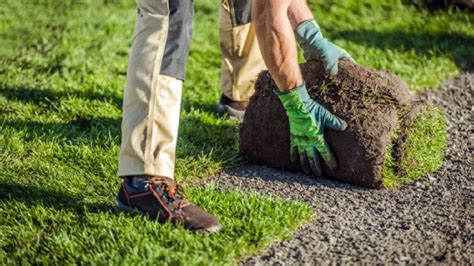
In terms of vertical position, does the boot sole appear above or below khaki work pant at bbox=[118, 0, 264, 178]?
below

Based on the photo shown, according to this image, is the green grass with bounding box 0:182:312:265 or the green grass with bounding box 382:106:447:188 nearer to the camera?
the green grass with bounding box 0:182:312:265

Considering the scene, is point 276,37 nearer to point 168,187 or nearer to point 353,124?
point 353,124

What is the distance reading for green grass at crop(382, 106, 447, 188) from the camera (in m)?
4.58

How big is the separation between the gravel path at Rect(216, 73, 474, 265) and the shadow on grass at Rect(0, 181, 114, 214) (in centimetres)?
77

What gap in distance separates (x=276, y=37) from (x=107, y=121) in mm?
1670

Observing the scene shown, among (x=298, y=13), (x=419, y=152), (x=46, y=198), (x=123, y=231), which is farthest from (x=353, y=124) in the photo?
(x=46, y=198)

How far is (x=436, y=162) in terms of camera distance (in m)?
4.87

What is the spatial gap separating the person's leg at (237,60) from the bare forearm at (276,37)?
52.1 inches

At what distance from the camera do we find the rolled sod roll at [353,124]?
14.6 ft

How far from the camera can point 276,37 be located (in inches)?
170

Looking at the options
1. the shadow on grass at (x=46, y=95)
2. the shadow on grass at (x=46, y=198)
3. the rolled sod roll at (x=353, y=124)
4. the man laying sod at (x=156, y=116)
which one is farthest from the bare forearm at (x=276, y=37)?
the shadow on grass at (x=46, y=95)

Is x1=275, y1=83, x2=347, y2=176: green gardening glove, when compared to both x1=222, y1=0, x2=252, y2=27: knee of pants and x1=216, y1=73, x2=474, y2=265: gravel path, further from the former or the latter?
x1=222, y1=0, x2=252, y2=27: knee of pants

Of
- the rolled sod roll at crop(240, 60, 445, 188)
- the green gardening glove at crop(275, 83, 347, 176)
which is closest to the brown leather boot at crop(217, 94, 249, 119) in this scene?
the rolled sod roll at crop(240, 60, 445, 188)

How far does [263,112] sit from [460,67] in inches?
108
